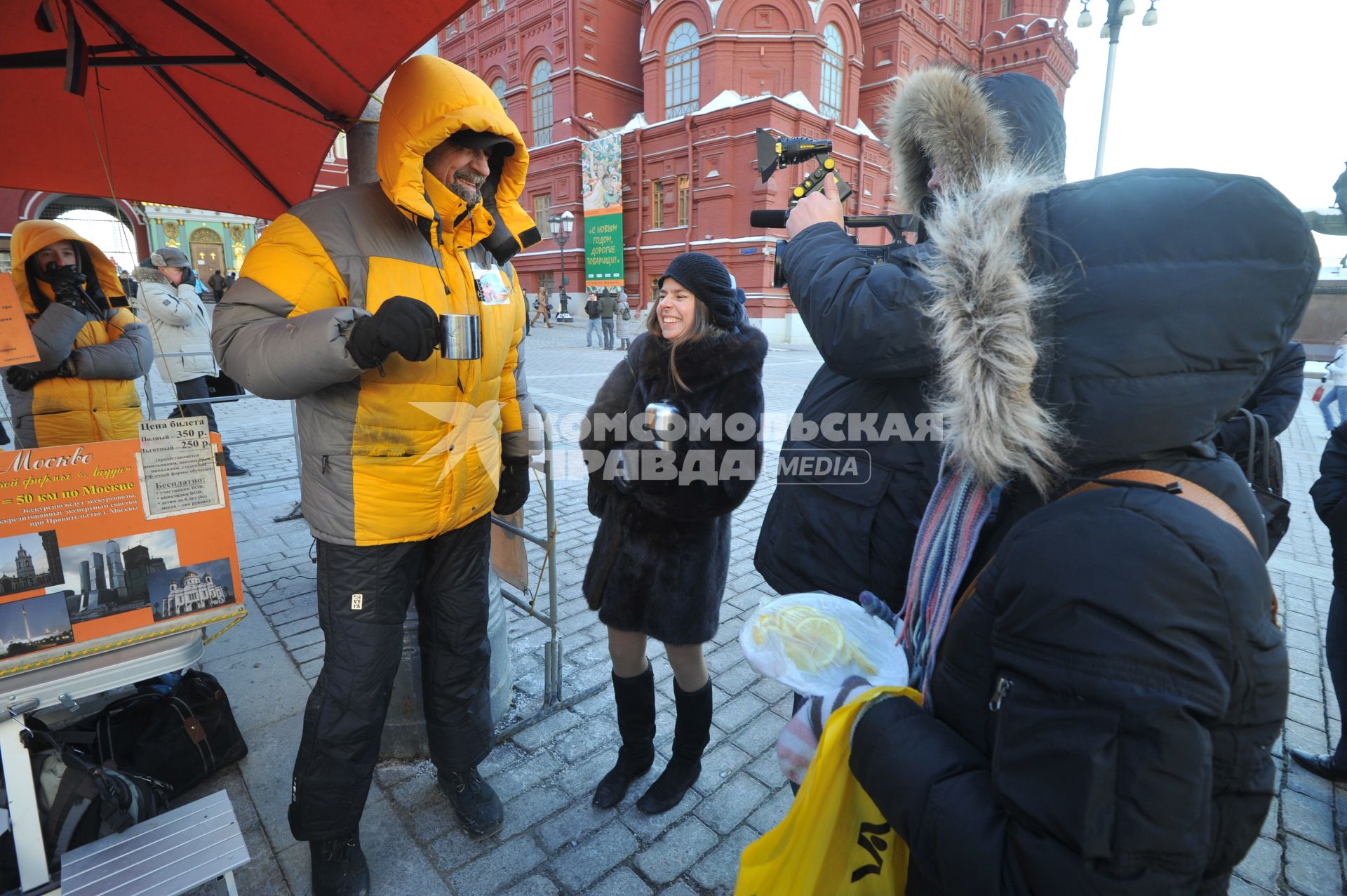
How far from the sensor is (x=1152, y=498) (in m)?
0.83

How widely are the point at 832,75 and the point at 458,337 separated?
30.3m

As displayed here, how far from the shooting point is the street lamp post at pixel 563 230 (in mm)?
27516

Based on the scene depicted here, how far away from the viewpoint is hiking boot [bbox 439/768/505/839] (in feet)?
7.54

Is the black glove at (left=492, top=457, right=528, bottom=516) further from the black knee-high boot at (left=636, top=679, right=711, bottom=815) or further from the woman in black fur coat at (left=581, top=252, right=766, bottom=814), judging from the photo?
the black knee-high boot at (left=636, top=679, right=711, bottom=815)

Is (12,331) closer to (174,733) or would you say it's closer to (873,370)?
(174,733)

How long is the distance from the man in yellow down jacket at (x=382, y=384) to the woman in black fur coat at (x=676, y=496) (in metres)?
0.50

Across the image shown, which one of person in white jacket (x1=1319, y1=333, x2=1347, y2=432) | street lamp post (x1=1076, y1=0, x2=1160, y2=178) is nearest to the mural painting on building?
person in white jacket (x1=1319, y1=333, x2=1347, y2=432)

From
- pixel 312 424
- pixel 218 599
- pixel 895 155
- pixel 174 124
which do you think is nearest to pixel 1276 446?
pixel 895 155

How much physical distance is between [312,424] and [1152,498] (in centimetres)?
204

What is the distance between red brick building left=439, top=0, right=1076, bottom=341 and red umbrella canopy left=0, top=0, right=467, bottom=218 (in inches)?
808

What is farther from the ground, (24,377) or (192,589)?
(24,377)

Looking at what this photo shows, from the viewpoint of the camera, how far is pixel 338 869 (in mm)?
2047

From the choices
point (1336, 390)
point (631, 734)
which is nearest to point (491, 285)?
point (631, 734)

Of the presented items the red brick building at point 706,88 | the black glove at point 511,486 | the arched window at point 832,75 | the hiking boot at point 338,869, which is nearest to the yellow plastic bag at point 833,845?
the hiking boot at point 338,869
